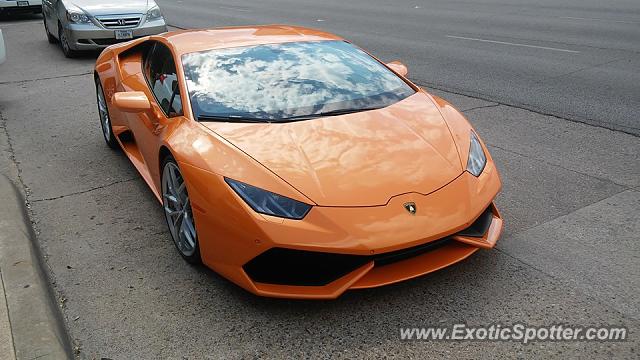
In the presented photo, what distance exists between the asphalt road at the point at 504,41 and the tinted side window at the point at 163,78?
14.0 feet

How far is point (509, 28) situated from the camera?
1384 centimetres

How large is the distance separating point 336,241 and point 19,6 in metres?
16.7

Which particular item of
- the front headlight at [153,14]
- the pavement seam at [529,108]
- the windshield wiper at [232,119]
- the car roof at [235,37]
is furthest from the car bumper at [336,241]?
the front headlight at [153,14]

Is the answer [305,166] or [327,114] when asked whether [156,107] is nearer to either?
[327,114]

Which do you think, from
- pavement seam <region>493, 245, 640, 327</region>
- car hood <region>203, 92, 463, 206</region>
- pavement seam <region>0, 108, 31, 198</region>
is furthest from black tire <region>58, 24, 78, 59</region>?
pavement seam <region>493, 245, 640, 327</region>

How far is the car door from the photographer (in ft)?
13.6

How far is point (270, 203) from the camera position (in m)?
3.13

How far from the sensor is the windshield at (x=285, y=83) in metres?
3.93

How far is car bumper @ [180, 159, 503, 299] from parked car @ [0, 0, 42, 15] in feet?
52.3

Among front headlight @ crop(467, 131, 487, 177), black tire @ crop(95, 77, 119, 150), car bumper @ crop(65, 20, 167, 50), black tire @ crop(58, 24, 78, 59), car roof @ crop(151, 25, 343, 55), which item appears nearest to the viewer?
front headlight @ crop(467, 131, 487, 177)

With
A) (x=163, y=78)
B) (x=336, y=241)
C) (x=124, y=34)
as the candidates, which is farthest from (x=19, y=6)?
(x=336, y=241)

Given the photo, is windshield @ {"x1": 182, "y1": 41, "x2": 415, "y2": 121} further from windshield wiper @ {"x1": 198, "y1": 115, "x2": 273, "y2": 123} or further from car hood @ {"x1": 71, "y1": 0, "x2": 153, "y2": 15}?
car hood @ {"x1": 71, "y1": 0, "x2": 153, "y2": 15}

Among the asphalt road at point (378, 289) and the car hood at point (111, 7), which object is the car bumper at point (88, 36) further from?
the asphalt road at point (378, 289)

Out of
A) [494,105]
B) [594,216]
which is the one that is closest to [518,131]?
[494,105]
